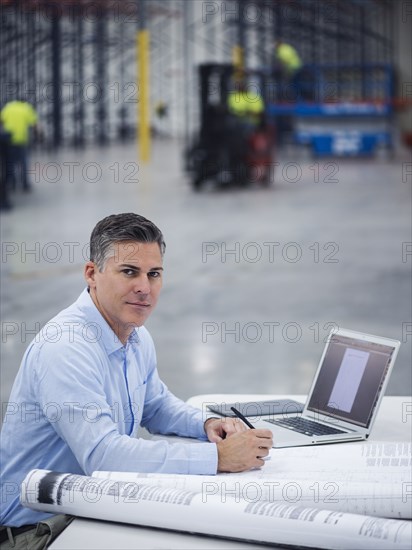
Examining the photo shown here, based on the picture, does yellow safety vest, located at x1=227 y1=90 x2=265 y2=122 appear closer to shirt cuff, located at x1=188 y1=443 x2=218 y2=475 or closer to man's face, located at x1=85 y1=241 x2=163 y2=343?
man's face, located at x1=85 y1=241 x2=163 y2=343

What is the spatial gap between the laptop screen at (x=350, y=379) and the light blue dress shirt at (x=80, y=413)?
516mm

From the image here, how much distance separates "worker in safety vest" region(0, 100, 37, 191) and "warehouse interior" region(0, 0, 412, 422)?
590 millimetres

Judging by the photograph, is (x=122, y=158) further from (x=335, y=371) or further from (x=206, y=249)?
(x=335, y=371)

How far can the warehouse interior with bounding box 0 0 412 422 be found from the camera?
716 cm

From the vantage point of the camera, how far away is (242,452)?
238 centimetres

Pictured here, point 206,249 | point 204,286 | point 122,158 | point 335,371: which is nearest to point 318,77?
point 122,158

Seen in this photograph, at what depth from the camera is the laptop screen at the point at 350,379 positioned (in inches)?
109

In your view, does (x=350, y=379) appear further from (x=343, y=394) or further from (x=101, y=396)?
(x=101, y=396)

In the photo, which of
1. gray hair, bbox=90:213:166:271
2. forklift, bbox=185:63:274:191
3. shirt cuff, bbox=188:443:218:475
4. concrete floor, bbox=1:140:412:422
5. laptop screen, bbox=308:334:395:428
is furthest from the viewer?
forklift, bbox=185:63:274:191

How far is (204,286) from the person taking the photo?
346 inches

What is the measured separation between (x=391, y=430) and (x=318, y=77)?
22693 mm

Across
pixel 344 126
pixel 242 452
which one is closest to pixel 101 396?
pixel 242 452

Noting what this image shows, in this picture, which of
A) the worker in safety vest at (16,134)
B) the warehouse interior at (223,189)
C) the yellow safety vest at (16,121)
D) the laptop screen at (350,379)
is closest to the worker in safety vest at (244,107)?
the warehouse interior at (223,189)

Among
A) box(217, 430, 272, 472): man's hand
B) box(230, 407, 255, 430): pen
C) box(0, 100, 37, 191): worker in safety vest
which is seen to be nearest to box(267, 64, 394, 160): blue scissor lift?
box(0, 100, 37, 191): worker in safety vest
